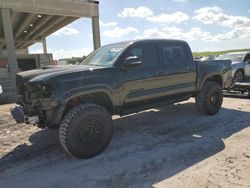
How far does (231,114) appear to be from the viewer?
7.34 metres

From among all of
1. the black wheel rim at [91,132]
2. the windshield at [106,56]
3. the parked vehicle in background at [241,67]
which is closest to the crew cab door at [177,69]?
the windshield at [106,56]

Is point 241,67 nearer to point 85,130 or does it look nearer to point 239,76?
point 239,76

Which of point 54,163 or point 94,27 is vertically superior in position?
point 94,27

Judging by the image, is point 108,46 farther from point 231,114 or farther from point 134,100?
point 231,114

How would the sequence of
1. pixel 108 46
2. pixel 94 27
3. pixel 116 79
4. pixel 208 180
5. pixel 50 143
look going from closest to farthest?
pixel 208 180 → pixel 116 79 → pixel 50 143 → pixel 108 46 → pixel 94 27

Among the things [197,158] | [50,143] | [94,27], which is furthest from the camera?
[94,27]

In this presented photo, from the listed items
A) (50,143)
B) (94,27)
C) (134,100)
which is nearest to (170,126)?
(134,100)

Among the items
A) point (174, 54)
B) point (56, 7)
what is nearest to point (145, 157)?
point (174, 54)

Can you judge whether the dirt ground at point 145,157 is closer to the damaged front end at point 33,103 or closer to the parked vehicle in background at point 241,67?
the damaged front end at point 33,103

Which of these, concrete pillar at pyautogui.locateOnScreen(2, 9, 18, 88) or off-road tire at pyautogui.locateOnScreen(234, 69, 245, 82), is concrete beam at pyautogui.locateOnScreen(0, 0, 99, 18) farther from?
off-road tire at pyautogui.locateOnScreen(234, 69, 245, 82)

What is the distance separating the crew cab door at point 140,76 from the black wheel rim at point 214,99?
2.03m

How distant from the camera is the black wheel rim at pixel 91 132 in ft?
15.3

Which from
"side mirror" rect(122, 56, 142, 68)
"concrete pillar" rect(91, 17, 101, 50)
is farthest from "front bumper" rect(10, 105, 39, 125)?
"concrete pillar" rect(91, 17, 101, 50)

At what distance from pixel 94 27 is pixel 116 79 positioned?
45.4ft
